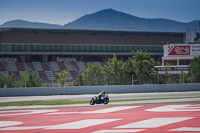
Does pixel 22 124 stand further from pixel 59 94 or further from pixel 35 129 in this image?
pixel 59 94

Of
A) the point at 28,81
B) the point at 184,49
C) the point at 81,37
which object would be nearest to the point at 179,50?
the point at 184,49

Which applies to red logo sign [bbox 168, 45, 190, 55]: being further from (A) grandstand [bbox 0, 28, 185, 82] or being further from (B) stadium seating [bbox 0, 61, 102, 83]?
(B) stadium seating [bbox 0, 61, 102, 83]

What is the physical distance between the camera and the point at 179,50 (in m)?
68.2

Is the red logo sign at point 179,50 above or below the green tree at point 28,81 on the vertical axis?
above

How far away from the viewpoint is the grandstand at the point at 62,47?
67.3 metres

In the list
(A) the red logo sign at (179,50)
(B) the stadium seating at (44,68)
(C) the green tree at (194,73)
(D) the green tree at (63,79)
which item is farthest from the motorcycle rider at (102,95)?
(A) the red logo sign at (179,50)

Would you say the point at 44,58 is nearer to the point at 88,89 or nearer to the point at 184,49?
the point at 184,49

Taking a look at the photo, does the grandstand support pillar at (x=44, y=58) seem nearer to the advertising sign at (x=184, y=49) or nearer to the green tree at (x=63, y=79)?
the green tree at (x=63, y=79)

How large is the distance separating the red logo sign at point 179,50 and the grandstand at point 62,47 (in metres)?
2.97

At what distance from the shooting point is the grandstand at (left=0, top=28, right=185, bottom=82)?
6731 centimetres

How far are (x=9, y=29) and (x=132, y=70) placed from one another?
30.1 meters

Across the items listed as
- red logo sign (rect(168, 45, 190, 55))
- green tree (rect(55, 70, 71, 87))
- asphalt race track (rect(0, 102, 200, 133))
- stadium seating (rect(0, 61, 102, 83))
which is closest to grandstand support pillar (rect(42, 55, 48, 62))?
stadium seating (rect(0, 61, 102, 83))

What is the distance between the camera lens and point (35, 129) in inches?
627

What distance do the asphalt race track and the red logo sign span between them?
4699 cm
